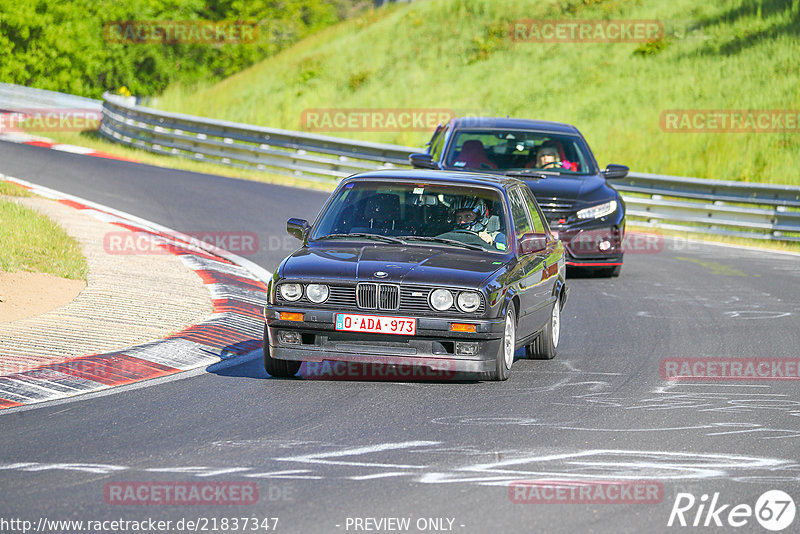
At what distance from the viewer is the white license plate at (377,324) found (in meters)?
8.61

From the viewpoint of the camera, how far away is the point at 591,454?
6.91m

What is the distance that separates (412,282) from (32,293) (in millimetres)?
4523

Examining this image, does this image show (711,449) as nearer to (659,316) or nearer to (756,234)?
(659,316)

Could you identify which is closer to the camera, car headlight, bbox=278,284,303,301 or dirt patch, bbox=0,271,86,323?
car headlight, bbox=278,284,303,301

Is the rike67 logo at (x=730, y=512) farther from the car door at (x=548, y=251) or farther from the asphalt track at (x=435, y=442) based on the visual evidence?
the car door at (x=548, y=251)

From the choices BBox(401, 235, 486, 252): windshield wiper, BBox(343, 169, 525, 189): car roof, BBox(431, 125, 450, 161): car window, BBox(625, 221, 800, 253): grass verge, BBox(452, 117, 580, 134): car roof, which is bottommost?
BBox(625, 221, 800, 253): grass verge

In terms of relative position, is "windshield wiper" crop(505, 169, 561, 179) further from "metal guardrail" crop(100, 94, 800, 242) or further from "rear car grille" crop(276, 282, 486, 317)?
"metal guardrail" crop(100, 94, 800, 242)

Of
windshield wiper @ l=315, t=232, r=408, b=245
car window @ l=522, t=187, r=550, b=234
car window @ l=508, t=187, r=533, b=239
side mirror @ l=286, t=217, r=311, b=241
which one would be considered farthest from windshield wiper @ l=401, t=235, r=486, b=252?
car window @ l=522, t=187, r=550, b=234

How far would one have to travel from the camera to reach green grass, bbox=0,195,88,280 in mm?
12336

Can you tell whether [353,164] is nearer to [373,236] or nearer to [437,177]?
[437,177]

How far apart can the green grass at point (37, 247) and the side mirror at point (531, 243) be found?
16.0ft

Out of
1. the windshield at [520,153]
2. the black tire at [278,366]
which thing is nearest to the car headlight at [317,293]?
the black tire at [278,366]

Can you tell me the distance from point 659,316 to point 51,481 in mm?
8151

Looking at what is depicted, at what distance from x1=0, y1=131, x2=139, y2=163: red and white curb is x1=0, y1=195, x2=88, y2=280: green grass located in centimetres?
1294
